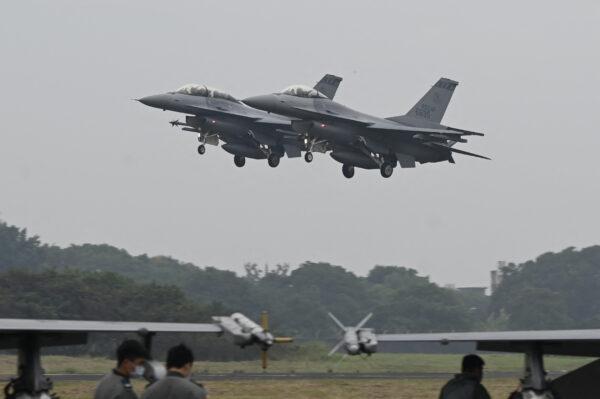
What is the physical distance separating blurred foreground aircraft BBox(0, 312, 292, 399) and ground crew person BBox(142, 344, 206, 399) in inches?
7.9

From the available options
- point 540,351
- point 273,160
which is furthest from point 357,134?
point 540,351

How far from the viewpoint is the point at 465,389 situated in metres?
11.4

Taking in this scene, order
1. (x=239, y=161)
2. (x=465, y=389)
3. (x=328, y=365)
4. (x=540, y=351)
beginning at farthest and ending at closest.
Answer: (x=239, y=161) → (x=328, y=365) → (x=540, y=351) → (x=465, y=389)

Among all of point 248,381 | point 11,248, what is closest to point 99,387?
point 248,381

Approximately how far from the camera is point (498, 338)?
11156 millimetres

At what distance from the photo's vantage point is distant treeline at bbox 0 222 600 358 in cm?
5559

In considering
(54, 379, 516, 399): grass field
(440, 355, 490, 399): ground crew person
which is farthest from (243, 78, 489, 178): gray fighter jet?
(440, 355, 490, 399): ground crew person

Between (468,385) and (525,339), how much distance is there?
70 centimetres

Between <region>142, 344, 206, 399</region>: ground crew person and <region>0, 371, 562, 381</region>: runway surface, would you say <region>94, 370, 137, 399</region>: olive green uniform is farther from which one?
<region>0, 371, 562, 381</region>: runway surface

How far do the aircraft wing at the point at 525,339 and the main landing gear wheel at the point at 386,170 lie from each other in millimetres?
50065

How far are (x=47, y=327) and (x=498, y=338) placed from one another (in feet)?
12.9

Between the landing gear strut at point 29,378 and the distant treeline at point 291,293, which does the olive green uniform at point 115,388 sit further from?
the distant treeline at point 291,293

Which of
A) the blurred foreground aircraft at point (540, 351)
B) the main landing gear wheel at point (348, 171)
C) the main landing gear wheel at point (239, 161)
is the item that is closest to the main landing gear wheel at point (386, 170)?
the main landing gear wheel at point (348, 171)

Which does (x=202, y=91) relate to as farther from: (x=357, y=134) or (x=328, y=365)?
(x=328, y=365)
